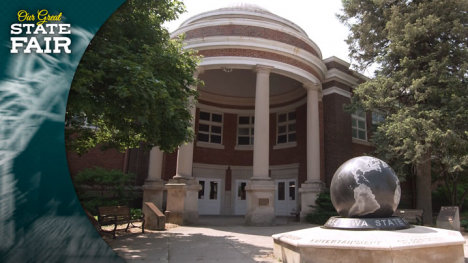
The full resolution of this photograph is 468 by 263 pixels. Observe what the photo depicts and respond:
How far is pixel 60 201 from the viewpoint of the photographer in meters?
6.12

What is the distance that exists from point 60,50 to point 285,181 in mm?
17647

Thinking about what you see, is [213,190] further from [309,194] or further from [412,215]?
[412,215]

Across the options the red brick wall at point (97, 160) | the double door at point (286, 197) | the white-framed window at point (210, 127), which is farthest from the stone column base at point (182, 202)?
the red brick wall at point (97, 160)

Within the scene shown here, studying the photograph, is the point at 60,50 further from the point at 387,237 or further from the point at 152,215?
the point at 152,215

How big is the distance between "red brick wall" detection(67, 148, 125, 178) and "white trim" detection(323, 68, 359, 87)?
13.9 m

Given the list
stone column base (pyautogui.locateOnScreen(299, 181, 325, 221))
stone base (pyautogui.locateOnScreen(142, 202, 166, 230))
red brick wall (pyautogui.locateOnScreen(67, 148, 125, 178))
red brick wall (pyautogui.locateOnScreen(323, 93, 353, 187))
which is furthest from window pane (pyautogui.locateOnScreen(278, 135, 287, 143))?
stone base (pyautogui.locateOnScreen(142, 202, 166, 230))

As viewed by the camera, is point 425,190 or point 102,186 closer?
point 425,190

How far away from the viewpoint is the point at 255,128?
15.6m

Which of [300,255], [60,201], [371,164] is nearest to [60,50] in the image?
[60,201]

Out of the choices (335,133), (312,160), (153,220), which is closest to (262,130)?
(312,160)

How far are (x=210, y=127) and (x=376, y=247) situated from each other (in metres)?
18.7

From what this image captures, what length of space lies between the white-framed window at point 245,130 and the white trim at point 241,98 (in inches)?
41.9

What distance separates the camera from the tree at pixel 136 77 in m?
6.98

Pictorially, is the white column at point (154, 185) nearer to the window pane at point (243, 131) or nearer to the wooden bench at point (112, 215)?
the wooden bench at point (112, 215)
